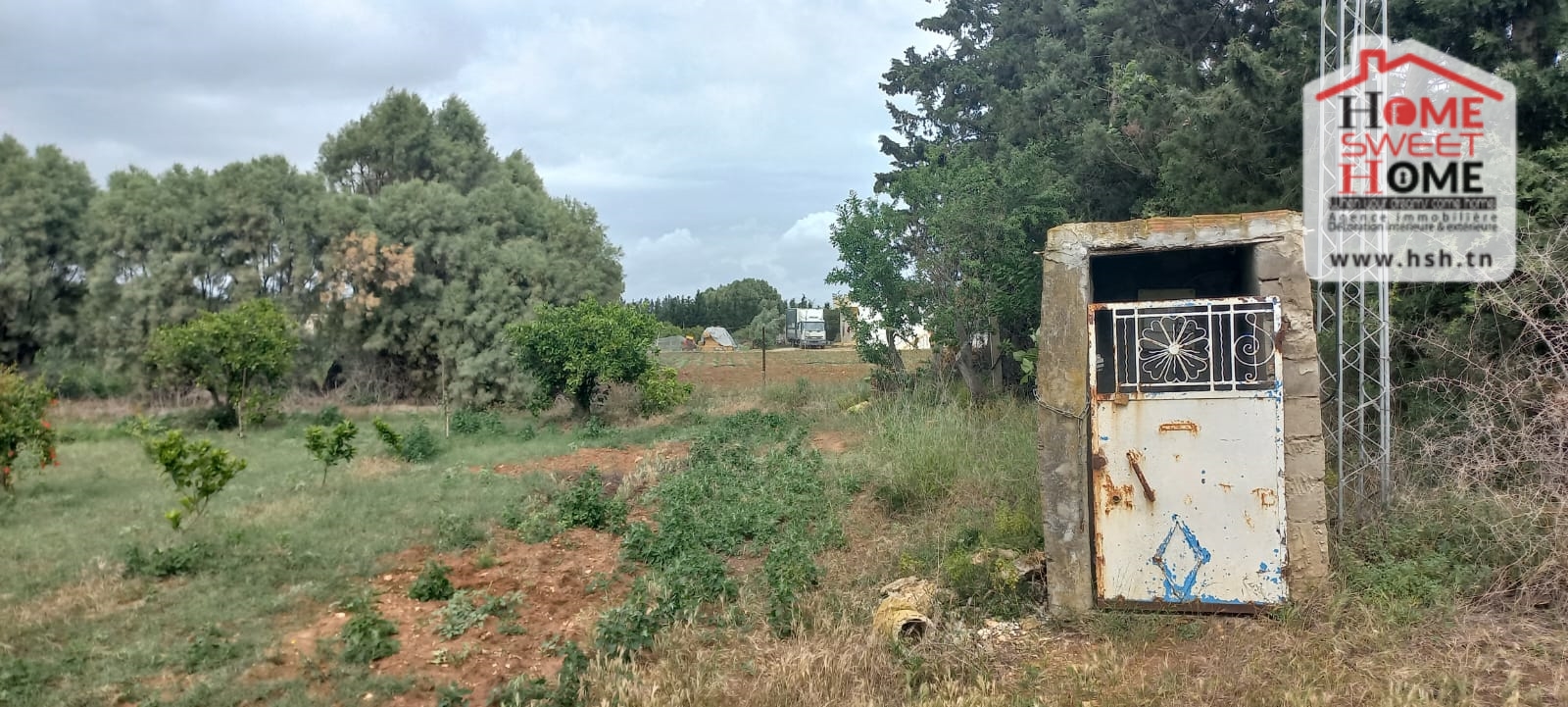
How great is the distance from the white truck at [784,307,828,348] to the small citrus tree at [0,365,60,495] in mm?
28864

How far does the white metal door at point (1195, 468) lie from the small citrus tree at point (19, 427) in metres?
10.0

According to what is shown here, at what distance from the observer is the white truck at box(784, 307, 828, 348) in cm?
3681

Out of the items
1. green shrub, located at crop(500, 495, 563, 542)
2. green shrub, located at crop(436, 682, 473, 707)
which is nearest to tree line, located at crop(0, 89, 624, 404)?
green shrub, located at crop(500, 495, 563, 542)

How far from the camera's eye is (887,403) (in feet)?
39.1

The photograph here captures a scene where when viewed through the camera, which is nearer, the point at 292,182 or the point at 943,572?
the point at 943,572

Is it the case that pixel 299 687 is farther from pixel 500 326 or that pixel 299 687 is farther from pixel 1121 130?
pixel 500 326

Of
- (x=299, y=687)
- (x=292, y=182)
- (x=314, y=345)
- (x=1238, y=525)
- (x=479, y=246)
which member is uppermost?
(x=292, y=182)

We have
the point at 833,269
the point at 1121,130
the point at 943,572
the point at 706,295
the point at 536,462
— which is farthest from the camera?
the point at 706,295

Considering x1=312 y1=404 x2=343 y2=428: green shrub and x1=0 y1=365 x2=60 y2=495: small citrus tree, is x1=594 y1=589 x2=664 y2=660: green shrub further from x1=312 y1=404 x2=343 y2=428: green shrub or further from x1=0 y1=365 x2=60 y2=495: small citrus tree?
x1=312 y1=404 x2=343 y2=428: green shrub

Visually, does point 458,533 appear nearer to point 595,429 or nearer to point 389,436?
point 389,436

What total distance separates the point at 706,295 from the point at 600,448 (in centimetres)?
3763

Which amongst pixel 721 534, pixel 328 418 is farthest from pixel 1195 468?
pixel 328 418

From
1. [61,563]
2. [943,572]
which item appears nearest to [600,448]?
[61,563]

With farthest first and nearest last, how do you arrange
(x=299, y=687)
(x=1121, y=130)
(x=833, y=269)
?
(x=833, y=269), (x=1121, y=130), (x=299, y=687)
